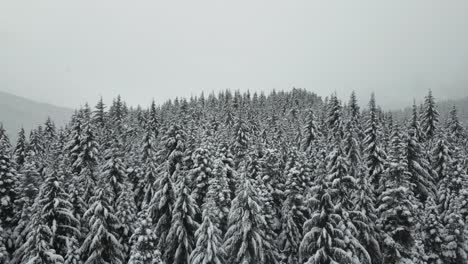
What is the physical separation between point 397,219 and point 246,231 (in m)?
12.5

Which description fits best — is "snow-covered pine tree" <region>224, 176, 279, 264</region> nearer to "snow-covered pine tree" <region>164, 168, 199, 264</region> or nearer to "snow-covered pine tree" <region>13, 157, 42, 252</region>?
"snow-covered pine tree" <region>164, 168, 199, 264</region>

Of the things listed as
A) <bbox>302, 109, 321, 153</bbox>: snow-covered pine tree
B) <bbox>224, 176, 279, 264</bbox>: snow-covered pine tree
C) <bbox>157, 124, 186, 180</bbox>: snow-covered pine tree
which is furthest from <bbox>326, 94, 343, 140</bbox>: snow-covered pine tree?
<bbox>224, 176, 279, 264</bbox>: snow-covered pine tree

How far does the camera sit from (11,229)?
1096 inches

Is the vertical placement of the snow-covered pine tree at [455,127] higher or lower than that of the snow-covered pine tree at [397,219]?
→ higher

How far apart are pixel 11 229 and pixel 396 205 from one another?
107 feet

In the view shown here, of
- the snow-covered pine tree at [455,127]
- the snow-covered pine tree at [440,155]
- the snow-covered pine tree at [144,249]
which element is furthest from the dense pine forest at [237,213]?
the snow-covered pine tree at [455,127]

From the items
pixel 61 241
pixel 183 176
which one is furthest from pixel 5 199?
pixel 183 176

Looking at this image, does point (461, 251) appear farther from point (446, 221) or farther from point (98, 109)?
point (98, 109)

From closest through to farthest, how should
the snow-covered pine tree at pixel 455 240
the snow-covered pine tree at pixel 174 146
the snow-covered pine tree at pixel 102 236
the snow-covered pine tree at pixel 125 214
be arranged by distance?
the snow-covered pine tree at pixel 102 236 → the snow-covered pine tree at pixel 455 240 → the snow-covered pine tree at pixel 125 214 → the snow-covered pine tree at pixel 174 146

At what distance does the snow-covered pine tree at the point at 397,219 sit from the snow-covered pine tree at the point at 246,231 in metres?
9.87

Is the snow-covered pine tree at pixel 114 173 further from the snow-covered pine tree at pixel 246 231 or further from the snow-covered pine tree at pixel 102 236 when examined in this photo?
the snow-covered pine tree at pixel 246 231

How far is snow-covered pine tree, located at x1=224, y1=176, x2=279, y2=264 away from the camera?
874 inches

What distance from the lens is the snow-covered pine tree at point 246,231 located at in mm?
22203

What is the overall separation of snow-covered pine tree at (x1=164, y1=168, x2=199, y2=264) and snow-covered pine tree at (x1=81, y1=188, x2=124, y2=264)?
4.18m
